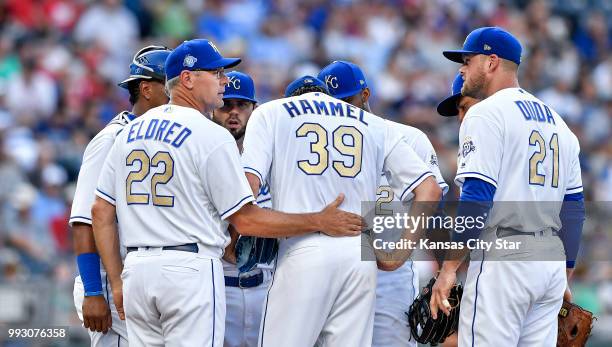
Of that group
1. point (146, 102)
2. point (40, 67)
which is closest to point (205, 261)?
point (146, 102)

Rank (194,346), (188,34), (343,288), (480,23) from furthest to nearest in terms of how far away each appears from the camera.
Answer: (480,23), (188,34), (343,288), (194,346)

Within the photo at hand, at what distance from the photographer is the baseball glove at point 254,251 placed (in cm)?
604

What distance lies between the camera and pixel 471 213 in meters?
5.81

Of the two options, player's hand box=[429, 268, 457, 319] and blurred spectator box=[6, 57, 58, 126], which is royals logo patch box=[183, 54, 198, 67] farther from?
blurred spectator box=[6, 57, 58, 126]

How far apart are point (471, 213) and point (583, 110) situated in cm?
1096

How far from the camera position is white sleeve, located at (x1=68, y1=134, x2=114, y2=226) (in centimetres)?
602

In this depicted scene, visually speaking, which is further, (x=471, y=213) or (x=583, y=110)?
(x=583, y=110)

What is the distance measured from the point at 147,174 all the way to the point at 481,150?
1.72 meters

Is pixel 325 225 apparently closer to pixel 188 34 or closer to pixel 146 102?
pixel 146 102

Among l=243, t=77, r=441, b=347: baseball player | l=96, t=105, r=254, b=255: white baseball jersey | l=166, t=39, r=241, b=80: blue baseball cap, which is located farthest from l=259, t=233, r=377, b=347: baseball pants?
l=166, t=39, r=241, b=80: blue baseball cap

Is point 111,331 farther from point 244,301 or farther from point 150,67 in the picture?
point 150,67

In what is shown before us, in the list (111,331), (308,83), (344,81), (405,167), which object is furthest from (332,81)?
(111,331)

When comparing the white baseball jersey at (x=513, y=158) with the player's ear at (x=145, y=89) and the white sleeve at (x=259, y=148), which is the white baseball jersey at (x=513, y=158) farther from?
the player's ear at (x=145, y=89)

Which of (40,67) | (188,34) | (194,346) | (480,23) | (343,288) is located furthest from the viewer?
(480,23)
